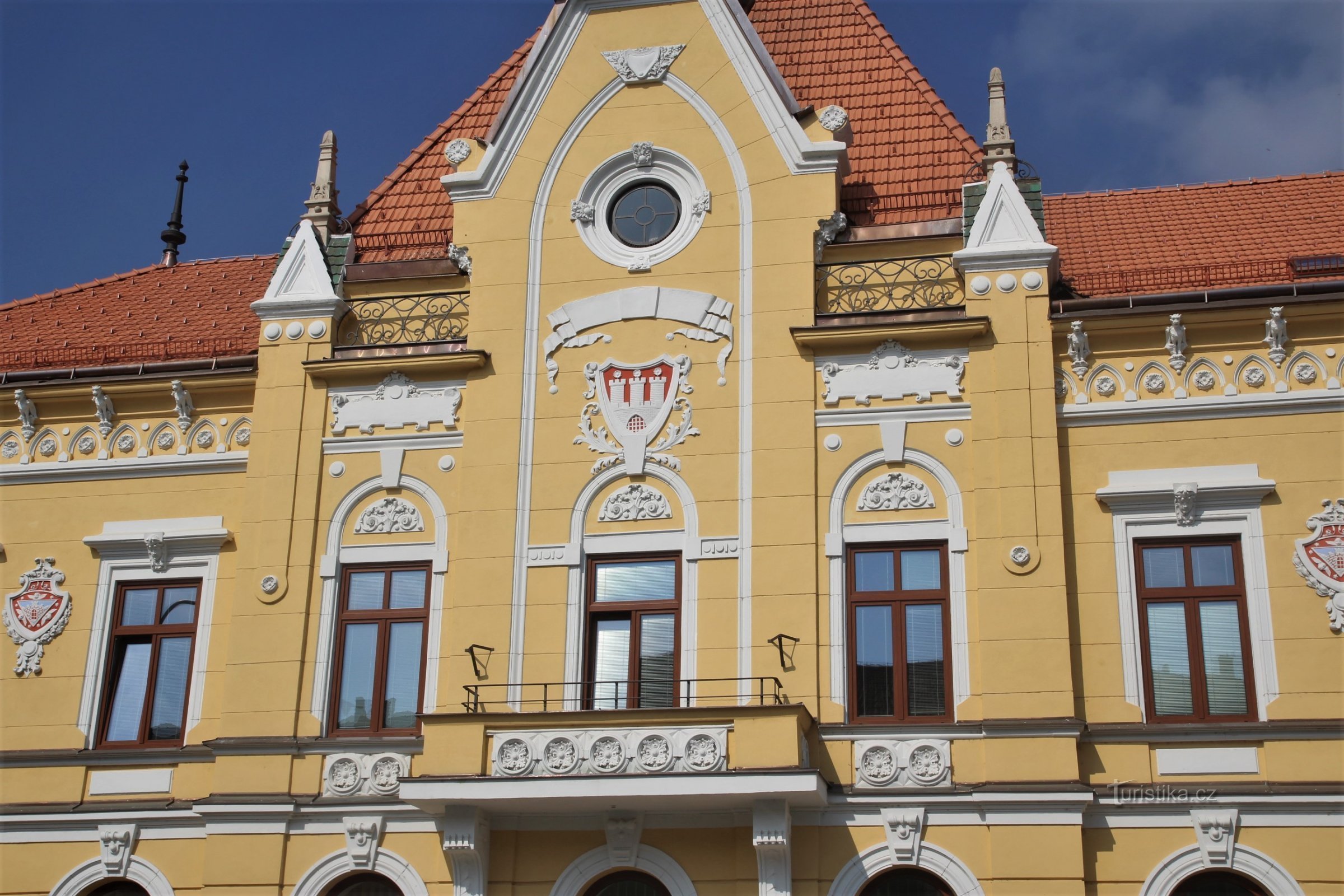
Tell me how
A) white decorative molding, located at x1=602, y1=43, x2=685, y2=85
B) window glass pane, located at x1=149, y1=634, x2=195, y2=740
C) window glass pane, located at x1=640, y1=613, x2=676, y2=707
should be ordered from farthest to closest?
white decorative molding, located at x1=602, y1=43, x2=685, y2=85, window glass pane, located at x1=149, y1=634, x2=195, y2=740, window glass pane, located at x1=640, y1=613, x2=676, y2=707

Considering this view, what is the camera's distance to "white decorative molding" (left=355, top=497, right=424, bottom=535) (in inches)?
760

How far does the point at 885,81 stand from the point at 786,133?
3093 millimetres

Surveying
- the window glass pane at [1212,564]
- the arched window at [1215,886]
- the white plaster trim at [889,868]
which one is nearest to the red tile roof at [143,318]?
the white plaster trim at [889,868]

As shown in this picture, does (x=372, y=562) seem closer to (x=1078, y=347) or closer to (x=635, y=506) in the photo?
(x=635, y=506)

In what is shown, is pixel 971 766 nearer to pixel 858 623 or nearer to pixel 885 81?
pixel 858 623

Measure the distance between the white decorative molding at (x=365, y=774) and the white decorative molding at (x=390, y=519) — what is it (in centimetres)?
284

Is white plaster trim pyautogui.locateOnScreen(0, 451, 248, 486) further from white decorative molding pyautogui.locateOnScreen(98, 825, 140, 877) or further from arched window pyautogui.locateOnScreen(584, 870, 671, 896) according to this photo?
arched window pyautogui.locateOnScreen(584, 870, 671, 896)

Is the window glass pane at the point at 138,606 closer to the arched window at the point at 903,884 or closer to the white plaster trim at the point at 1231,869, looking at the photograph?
the arched window at the point at 903,884

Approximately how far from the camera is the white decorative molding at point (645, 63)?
67.3 feet

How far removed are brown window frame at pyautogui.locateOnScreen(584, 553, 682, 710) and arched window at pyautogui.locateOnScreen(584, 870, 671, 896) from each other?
1894 millimetres

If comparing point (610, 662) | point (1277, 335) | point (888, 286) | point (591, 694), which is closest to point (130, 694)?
point (591, 694)

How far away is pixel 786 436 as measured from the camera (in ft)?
60.8

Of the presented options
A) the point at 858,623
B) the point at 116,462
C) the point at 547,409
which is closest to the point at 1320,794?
the point at 858,623

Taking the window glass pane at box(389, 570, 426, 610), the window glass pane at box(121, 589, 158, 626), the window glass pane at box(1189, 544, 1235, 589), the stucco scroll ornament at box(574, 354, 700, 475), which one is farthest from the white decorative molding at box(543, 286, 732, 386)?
the window glass pane at box(1189, 544, 1235, 589)
